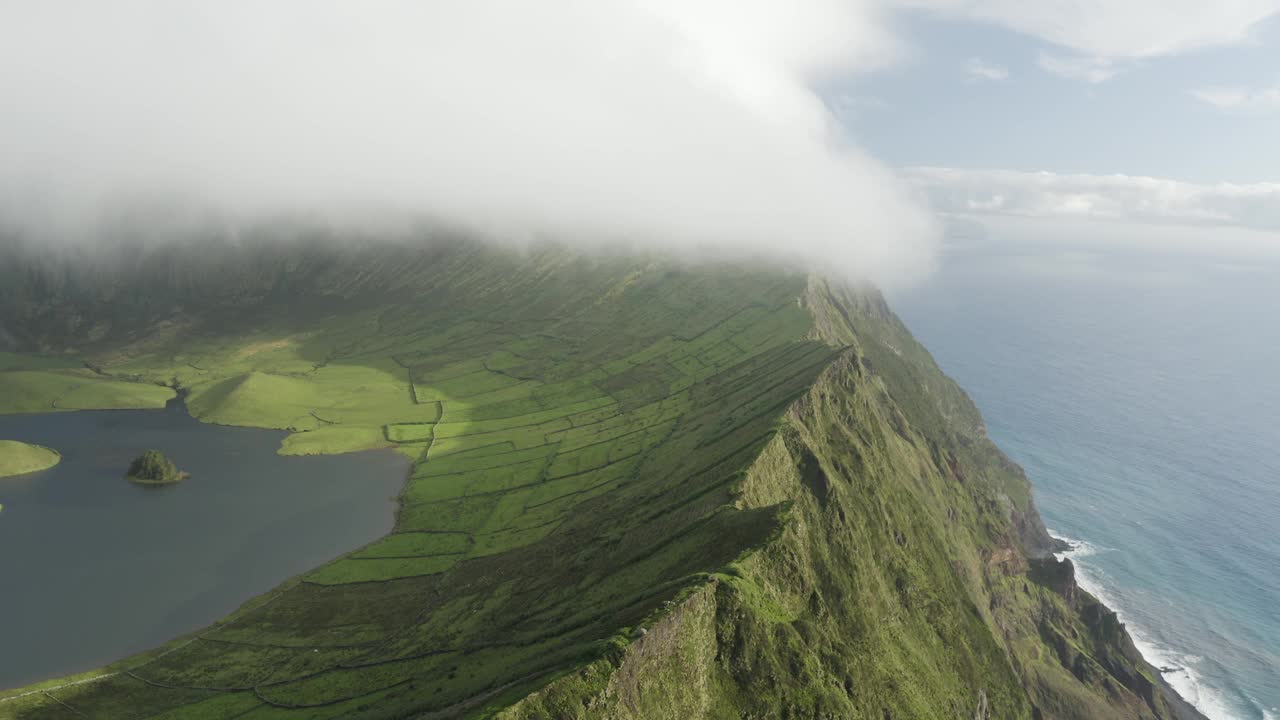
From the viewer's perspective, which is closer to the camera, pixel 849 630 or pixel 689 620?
pixel 689 620

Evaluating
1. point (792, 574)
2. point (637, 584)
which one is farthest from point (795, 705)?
point (637, 584)

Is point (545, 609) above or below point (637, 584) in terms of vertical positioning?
below

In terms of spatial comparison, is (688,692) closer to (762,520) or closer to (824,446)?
(762,520)

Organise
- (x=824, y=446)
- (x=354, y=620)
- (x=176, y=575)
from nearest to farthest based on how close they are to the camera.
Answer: (x=354, y=620) < (x=824, y=446) < (x=176, y=575)

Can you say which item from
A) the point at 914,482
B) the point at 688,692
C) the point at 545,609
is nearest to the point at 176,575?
the point at 545,609

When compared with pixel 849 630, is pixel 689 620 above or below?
above

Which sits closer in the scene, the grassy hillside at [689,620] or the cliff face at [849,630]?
the cliff face at [849,630]

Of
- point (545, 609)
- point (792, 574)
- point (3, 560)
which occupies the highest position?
point (792, 574)

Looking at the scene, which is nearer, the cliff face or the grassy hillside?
the cliff face

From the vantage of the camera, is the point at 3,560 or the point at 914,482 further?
the point at 914,482

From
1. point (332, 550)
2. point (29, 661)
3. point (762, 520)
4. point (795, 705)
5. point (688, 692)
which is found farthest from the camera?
point (332, 550)
